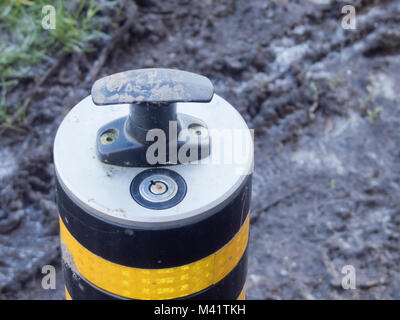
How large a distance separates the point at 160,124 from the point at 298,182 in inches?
63.6

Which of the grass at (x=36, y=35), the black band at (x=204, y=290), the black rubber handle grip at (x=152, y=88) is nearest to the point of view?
the black rubber handle grip at (x=152, y=88)

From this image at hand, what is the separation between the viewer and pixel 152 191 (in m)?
1.18

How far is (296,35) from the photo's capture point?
3.29m

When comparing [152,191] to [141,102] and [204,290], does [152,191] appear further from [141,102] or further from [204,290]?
[204,290]

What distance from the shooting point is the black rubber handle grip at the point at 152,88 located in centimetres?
112

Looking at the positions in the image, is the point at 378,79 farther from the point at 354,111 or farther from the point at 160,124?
the point at 160,124

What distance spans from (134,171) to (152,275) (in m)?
0.24

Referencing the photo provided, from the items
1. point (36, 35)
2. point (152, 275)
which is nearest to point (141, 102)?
point (152, 275)

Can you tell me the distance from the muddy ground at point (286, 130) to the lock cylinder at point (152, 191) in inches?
44.4

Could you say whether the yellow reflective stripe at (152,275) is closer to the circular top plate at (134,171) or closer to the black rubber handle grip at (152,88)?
the circular top plate at (134,171)

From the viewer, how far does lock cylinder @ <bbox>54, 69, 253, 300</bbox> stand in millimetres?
1139

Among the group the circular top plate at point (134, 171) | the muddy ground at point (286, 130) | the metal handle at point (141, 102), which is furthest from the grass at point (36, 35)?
the metal handle at point (141, 102)
